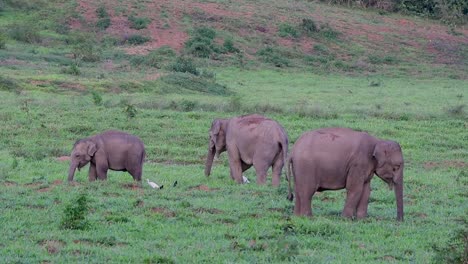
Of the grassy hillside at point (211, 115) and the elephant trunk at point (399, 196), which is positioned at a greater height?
the elephant trunk at point (399, 196)

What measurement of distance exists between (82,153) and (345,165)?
185 inches

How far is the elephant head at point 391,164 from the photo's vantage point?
39.5 ft

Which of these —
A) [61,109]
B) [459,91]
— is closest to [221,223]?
[61,109]

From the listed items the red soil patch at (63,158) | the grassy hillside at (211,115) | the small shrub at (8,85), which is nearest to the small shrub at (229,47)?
the grassy hillside at (211,115)

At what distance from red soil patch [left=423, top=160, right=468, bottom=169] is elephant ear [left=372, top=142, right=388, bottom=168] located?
7.52 m

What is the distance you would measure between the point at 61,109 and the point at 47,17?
83.0ft

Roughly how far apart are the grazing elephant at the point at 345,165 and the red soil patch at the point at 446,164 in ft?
24.3

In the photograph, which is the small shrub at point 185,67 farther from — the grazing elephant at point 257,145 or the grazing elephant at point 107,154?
the grazing elephant at point 107,154

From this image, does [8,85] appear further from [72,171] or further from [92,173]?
[72,171]

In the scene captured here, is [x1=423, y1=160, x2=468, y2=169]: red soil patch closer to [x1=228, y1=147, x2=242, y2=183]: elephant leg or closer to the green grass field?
the green grass field

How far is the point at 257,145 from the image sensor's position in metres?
15.6

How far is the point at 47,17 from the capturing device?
4878 centimetres

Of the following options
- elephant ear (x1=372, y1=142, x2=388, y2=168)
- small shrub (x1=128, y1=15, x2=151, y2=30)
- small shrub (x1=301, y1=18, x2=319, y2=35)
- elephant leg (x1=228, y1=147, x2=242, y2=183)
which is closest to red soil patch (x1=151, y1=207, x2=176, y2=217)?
elephant ear (x1=372, y1=142, x2=388, y2=168)

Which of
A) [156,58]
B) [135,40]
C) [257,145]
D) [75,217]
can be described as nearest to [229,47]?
[135,40]
